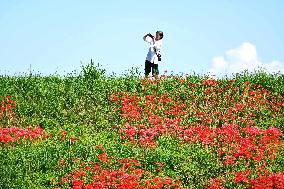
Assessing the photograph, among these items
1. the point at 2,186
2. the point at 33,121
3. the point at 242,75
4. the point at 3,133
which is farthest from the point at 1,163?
the point at 242,75

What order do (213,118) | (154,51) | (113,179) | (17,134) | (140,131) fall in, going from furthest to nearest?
(154,51), (213,118), (140,131), (17,134), (113,179)

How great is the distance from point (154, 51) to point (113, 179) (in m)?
11.8

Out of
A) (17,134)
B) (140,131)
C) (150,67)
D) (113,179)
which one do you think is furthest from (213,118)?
(17,134)

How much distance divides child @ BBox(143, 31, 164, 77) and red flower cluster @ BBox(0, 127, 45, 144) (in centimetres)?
800

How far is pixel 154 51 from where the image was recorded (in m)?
24.1

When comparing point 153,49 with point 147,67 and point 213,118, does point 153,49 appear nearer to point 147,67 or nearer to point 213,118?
point 147,67

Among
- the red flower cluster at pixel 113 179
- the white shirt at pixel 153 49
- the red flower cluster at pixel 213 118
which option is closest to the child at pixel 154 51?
the white shirt at pixel 153 49

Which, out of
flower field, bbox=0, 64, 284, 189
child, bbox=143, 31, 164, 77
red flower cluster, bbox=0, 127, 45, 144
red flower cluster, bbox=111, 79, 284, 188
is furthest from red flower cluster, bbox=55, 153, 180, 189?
child, bbox=143, 31, 164, 77

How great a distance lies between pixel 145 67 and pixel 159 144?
8.48 metres

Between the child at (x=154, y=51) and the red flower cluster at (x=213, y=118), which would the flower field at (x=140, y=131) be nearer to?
the red flower cluster at (x=213, y=118)

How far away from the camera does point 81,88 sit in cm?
2203

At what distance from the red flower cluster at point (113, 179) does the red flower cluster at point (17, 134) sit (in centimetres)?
386

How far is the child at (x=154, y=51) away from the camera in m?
24.1

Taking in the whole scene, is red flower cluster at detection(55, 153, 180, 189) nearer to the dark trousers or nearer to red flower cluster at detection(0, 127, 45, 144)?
red flower cluster at detection(0, 127, 45, 144)
